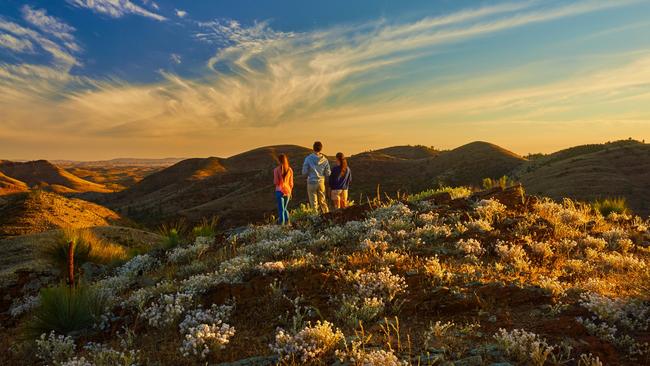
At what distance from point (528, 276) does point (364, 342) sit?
143 inches

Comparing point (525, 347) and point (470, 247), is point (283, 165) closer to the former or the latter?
point (470, 247)

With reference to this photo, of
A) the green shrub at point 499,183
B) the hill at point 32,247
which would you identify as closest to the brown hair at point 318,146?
the green shrub at point 499,183

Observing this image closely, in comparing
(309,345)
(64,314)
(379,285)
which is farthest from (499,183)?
(64,314)

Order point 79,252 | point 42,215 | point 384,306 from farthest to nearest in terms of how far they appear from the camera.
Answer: point 42,215 < point 79,252 < point 384,306

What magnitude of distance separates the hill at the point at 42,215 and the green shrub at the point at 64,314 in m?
14.6

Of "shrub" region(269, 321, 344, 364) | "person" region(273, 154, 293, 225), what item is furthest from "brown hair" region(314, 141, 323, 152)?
"shrub" region(269, 321, 344, 364)

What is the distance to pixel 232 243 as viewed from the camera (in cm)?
1030

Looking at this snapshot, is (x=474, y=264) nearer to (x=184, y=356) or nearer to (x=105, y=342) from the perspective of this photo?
(x=184, y=356)

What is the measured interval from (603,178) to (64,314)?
33.5m

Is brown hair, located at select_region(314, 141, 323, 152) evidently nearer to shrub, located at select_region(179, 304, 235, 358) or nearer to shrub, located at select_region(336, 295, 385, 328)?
shrub, located at select_region(336, 295, 385, 328)

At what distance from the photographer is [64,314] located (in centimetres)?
616

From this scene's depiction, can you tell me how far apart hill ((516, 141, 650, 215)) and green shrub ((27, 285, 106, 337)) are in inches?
1095

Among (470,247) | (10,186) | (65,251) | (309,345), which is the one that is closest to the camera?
(309,345)

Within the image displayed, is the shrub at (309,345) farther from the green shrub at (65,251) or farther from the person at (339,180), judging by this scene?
the person at (339,180)
